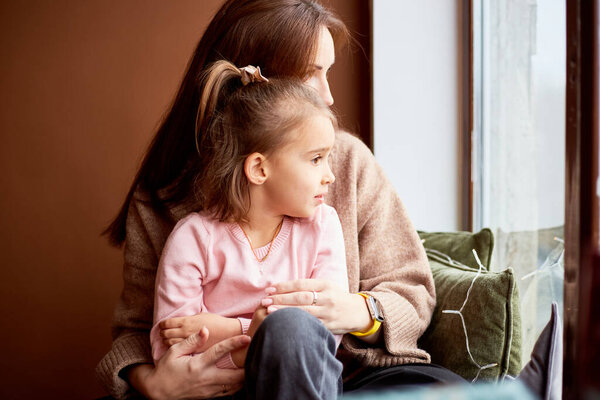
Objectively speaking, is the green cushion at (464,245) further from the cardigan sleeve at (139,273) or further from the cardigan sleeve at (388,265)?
the cardigan sleeve at (139,273)

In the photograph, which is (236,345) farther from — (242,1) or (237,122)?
(242,1)

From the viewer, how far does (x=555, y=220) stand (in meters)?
1.49

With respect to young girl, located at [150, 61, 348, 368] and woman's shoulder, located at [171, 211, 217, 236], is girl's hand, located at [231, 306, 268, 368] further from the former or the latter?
woman's shoulder, located at [171, 211, 217, 236]

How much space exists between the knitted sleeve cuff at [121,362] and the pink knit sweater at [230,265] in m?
0.08

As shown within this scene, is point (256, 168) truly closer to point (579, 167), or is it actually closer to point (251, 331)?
point (251, 331)

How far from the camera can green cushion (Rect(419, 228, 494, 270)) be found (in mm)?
1496

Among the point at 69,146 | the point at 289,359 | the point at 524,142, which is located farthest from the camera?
the point at 69,146

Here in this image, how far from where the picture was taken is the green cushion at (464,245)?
150cm

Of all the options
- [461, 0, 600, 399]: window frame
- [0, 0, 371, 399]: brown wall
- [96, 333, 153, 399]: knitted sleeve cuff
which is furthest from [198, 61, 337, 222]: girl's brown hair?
[0, 0, 371, 399]: brown wall

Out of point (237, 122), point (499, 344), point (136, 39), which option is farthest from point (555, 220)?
point (136, 39)

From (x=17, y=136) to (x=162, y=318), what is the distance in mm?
1298

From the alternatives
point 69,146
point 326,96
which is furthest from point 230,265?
point 69,146

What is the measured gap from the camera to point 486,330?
4.05ft

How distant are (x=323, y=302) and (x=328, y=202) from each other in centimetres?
34
